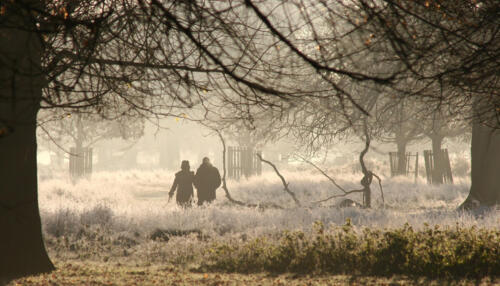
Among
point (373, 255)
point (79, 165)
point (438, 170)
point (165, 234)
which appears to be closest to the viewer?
point (373, 255)

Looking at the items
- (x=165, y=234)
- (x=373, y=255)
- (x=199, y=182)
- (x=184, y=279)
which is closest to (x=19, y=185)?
(x=184, y=279)

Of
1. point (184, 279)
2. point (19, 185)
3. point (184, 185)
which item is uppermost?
point (19, 185)

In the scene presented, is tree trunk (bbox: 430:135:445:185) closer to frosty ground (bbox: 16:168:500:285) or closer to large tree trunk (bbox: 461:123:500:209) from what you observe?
frosty ground (bbox: 16:168:500:285)

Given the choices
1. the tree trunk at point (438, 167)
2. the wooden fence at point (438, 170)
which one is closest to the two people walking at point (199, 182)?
the wooden fence at point (438, 170)

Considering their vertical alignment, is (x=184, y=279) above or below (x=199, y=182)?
below

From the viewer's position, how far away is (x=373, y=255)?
640cm

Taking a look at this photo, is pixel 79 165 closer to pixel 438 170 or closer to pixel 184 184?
pixel 184 184

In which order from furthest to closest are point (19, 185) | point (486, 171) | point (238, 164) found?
point (238, 164)
point (486, 171)
point (19, 185)

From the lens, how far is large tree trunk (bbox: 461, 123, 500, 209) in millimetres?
12367

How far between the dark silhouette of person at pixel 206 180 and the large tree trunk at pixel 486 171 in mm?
6908

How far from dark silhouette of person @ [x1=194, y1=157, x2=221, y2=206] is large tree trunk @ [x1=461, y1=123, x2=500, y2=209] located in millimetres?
6908

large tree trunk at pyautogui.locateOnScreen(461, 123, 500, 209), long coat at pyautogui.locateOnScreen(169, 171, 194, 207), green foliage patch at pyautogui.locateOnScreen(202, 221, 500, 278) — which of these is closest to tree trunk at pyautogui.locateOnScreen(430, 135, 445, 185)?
large tree trunk at pyautogui.locateOnScreen(461, 123, 500, 209)

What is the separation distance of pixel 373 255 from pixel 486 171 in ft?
25.4

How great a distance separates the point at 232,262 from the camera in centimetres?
682
